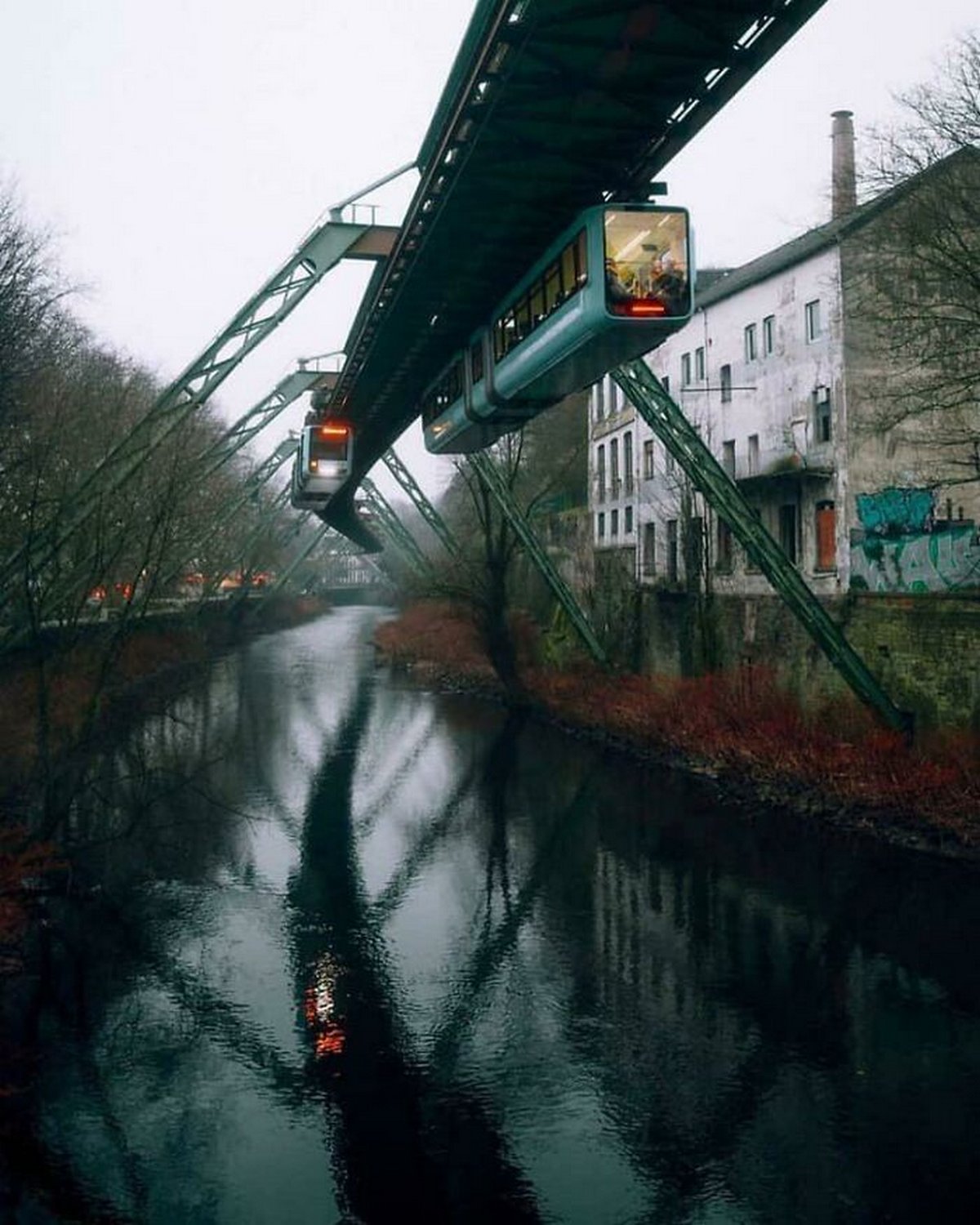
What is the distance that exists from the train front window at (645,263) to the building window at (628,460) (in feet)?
117

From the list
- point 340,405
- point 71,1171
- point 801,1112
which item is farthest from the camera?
point 340,405

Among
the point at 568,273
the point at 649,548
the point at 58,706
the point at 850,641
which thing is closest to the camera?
the point at 568,273

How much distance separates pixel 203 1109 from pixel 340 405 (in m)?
23.2

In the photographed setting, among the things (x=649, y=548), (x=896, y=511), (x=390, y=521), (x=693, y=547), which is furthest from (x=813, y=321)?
(x=390, y=521)

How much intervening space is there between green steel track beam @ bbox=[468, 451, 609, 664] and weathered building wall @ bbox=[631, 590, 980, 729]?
6.28 ft

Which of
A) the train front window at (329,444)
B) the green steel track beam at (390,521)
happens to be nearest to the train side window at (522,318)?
the train front window at (329,444)

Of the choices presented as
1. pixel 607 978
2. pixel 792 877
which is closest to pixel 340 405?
pixel 792 877

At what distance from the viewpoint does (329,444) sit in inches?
1364

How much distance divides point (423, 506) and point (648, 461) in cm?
1461

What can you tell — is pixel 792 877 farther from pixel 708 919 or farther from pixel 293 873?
pixel 293 873

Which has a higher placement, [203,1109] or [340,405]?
[340,405]

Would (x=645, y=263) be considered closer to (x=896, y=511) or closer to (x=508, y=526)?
(x=896, y=511)

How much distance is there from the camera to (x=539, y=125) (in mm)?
12750

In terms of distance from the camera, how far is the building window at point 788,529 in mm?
36625
